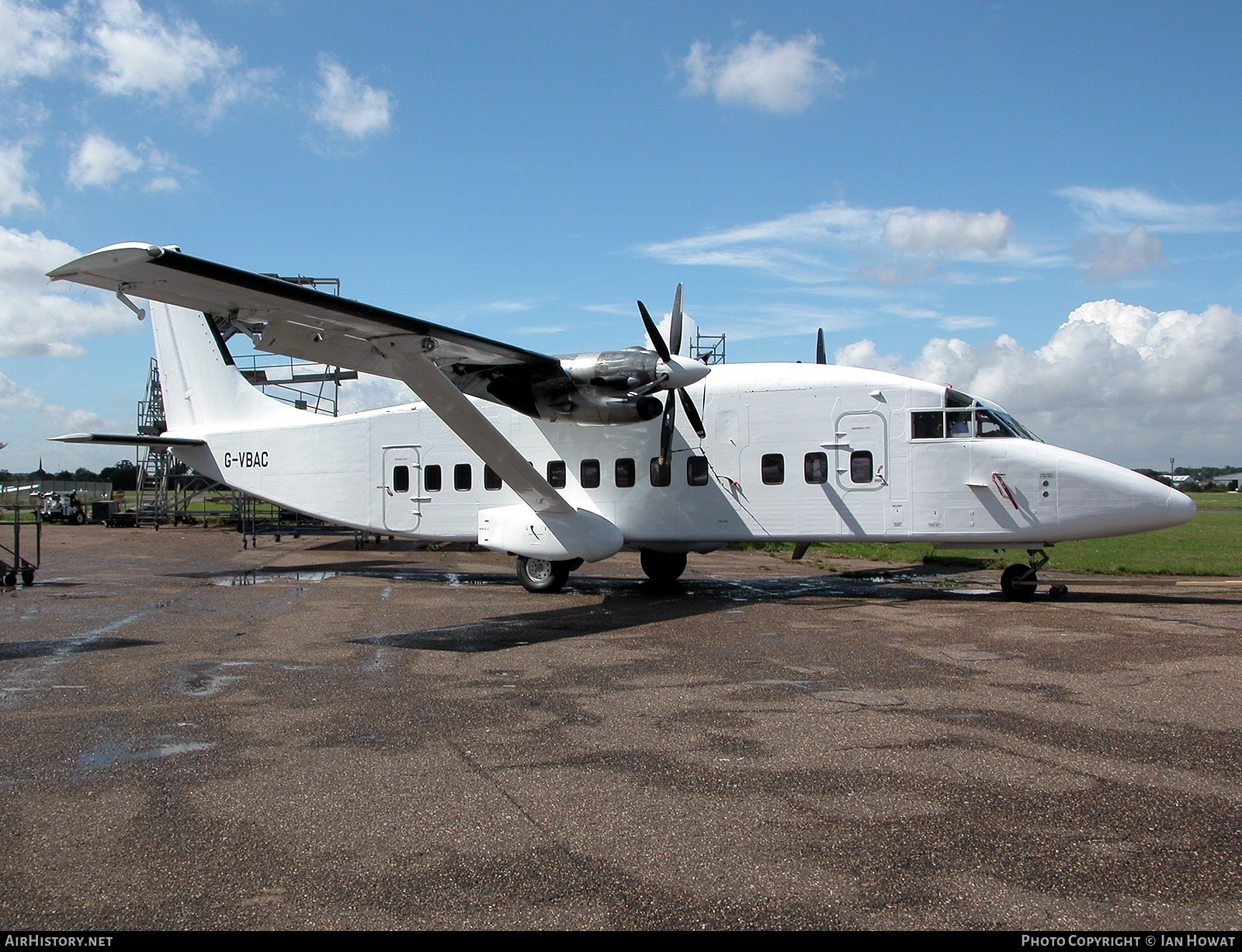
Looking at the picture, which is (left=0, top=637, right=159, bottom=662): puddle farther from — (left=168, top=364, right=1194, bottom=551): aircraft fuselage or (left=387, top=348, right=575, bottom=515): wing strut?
(left=168, top=364, right=1194, bottom=551): aircraft fuselage

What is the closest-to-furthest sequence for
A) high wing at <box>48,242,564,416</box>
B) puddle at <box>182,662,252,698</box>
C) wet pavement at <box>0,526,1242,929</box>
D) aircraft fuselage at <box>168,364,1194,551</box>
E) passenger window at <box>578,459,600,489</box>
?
wet pavement at <box>0,526,1242,929</box> < puddle at <box>182,662,252,698</box> < high wing at <box>48,242,564,416</box> < aircraft fuselage at <box>168,364,1194,551</box> < passenger window at <box>578,459,600,489</box>

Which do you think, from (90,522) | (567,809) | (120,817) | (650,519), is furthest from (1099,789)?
(90,522)

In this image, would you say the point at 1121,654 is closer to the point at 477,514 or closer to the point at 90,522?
the point at 477,514

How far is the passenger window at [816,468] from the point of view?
14.3 meters

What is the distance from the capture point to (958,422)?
1371 centimetres

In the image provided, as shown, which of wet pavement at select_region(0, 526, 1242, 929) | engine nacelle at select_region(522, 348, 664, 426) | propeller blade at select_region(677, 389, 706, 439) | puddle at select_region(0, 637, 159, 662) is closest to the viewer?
wet pavement at select_region(0, 526, 1242, 929)

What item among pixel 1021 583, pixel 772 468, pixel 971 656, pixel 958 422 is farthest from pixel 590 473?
pixel 971 656

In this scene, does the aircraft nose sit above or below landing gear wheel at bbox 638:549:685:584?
above

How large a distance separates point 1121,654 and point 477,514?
1105 centimetres

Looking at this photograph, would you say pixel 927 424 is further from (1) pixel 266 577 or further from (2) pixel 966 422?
(1) pixel 266 577

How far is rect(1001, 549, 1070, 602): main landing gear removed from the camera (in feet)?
45.2

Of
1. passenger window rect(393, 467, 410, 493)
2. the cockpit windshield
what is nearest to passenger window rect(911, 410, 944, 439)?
the cockpit windshield

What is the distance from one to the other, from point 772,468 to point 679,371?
2549mm

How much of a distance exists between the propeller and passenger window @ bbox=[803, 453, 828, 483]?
185 cm
